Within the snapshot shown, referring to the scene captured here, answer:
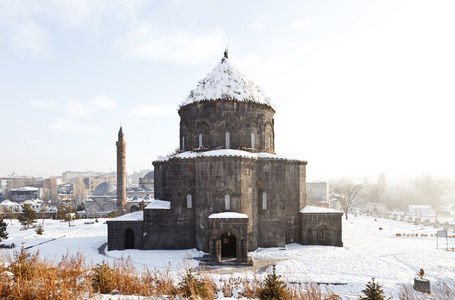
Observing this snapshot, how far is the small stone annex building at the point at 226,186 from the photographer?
16094mm

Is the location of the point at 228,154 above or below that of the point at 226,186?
above

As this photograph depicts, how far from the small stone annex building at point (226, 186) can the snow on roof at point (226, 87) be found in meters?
0.07

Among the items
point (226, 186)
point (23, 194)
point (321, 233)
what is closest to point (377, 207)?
point (321, 233)

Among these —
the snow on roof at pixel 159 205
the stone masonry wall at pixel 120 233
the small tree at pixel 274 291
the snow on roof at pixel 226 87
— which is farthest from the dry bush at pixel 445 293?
the stone masonry wall at pixel 120 233

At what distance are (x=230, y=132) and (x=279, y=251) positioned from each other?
8.55 m

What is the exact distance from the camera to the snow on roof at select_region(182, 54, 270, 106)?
17.8 meters

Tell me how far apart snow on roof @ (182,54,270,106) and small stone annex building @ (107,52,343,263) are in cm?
7

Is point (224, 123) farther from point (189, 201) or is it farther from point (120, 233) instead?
point (120, 233)

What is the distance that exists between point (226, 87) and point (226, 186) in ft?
23.2

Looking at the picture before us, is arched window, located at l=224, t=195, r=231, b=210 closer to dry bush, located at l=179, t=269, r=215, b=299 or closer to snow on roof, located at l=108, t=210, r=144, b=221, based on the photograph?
snow on roof, located at l=108, t=210, r=144, b=221

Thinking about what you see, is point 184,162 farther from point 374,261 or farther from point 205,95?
point 374,261

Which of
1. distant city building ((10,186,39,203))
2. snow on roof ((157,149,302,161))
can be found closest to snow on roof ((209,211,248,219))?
snow on roof ((157,149,302,161))

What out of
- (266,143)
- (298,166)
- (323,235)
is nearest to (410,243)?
(323,235)

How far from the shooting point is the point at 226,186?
16.0 metres
